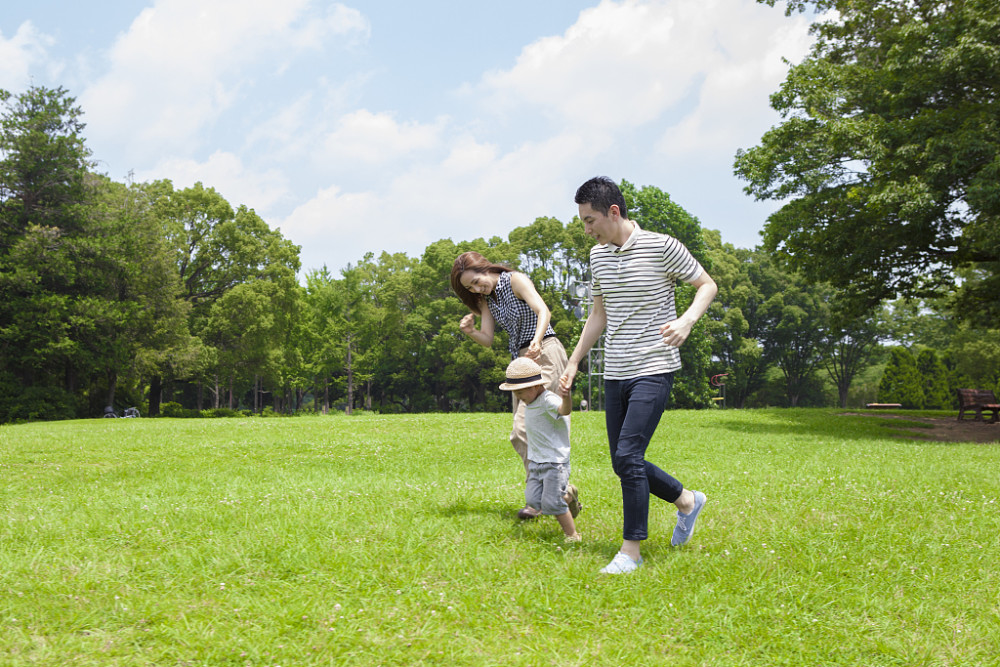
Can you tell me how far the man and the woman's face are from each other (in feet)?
3.92

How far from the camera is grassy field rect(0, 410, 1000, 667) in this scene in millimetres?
3434

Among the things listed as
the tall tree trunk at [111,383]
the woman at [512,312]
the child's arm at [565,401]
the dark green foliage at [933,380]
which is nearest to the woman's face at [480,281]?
the woman at [512,312]

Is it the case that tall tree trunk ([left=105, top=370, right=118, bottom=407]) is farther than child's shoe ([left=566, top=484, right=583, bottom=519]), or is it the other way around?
tall tree trunk ([left=105, top=370, right=118, bottom=407])

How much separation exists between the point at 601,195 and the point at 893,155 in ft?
48.6

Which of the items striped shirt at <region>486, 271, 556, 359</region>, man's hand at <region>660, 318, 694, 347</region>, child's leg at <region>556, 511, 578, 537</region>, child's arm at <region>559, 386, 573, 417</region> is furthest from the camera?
striped shirt at <region>486, 271, 556, 359</region>

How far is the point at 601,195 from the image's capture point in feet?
14.9

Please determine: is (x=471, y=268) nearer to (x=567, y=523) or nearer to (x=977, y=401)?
(x=567, y=523)

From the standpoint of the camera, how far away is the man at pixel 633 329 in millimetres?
4441

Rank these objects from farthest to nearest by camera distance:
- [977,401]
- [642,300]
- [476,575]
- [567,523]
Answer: [977,401] → [567,523] → [642,300] → [476,575]

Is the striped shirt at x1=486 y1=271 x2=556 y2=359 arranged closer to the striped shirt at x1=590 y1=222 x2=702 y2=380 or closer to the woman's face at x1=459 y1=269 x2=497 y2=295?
the woman's face at x1=459 y1=269 x2=497 y2=295

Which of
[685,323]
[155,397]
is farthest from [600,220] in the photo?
[155,397]

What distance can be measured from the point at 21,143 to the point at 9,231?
12.4 ft

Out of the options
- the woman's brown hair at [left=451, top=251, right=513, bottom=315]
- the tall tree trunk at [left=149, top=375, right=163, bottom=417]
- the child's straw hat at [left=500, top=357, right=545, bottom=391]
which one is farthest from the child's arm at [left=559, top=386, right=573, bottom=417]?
the tall tree trunk at [left=149, top=375, right=163, bottom=417]

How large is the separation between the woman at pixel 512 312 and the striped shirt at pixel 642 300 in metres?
0.77
